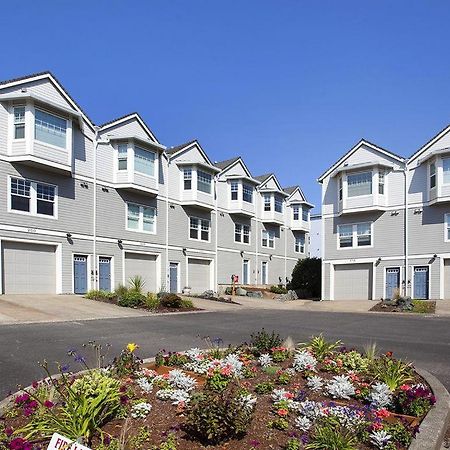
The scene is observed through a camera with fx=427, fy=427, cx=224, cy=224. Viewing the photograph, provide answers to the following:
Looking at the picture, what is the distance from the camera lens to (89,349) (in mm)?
9562

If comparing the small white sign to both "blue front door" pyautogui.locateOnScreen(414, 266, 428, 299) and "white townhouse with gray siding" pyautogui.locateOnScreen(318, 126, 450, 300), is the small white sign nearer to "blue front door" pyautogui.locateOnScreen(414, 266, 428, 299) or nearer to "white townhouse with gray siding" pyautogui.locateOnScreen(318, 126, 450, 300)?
"white townhouse with gray siding" pyautogui.locateOnScreen(318, 126, 450, 300)

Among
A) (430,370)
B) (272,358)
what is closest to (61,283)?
(272,358)

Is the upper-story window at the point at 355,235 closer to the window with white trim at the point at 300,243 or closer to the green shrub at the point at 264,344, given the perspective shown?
the window with white trim at the point at 300,243

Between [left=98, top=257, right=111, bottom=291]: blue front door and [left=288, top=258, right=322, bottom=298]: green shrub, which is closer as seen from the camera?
[left=98, top=257, right=111, bottom=291]: blue front door

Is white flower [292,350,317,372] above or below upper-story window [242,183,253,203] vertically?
below

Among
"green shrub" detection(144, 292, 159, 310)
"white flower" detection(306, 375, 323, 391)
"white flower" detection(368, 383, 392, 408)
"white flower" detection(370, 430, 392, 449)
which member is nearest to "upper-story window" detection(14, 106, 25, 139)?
"green shrub" detection(144, 292, 159, 310)

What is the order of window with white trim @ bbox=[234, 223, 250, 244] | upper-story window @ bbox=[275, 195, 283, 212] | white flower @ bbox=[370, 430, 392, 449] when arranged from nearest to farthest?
white flower @ bbox=[370, 430, 392, 449] < window with white trim @ bbox=[234, 223, 250, 244] < upper-story window @ bbox=[275, 195, 283, 212]

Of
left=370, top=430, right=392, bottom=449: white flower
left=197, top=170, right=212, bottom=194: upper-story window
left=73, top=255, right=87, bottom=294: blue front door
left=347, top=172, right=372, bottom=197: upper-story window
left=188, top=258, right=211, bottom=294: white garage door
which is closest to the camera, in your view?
left=370, top=430, right=392, bottom=449: white flower

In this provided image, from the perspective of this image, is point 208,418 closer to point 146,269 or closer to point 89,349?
point 89,349

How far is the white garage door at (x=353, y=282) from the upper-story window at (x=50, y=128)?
21.0 metres

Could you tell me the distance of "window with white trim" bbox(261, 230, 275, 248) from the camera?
3991 cm

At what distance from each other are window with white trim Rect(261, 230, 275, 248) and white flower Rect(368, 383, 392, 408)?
34.1 meters

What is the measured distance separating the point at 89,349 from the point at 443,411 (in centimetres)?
724

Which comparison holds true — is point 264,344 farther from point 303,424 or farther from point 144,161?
point 144,161
